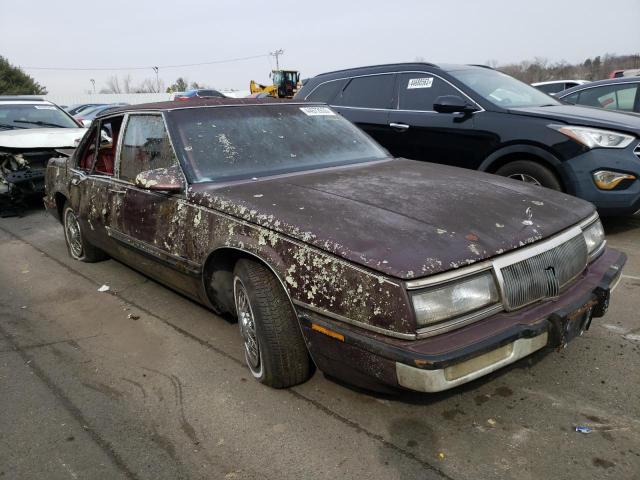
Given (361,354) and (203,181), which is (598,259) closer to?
(361,354)

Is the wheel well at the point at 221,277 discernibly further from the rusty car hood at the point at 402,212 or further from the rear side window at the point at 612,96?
the rear side window at the point at 612,96

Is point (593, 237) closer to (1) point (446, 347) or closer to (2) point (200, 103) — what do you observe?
(1) point (446, 347)

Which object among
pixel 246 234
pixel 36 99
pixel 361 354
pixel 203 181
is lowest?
pixel 361 354

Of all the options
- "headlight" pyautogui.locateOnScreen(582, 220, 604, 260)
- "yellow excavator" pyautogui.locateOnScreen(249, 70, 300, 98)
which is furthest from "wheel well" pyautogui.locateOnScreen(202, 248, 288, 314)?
"yellow excavator" pyautogui.locateOnScreen(249, 70, 300, 98)

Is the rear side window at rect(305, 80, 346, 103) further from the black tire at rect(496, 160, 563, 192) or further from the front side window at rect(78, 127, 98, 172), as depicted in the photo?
the front side window at rect(78, 127, 98, 172)

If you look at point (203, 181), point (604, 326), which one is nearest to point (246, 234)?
point (203, 181)

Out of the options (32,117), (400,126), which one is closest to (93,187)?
(400,126)

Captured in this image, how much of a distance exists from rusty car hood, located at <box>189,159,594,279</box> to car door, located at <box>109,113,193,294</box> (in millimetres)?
398

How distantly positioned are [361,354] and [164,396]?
4.09 feet

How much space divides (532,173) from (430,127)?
1.18 metres

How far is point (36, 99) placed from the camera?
902 centimetres

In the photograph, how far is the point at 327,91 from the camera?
21.5 ft

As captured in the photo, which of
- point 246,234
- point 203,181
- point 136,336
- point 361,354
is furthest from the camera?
point 136,336

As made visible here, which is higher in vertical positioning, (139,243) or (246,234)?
(246,234)
